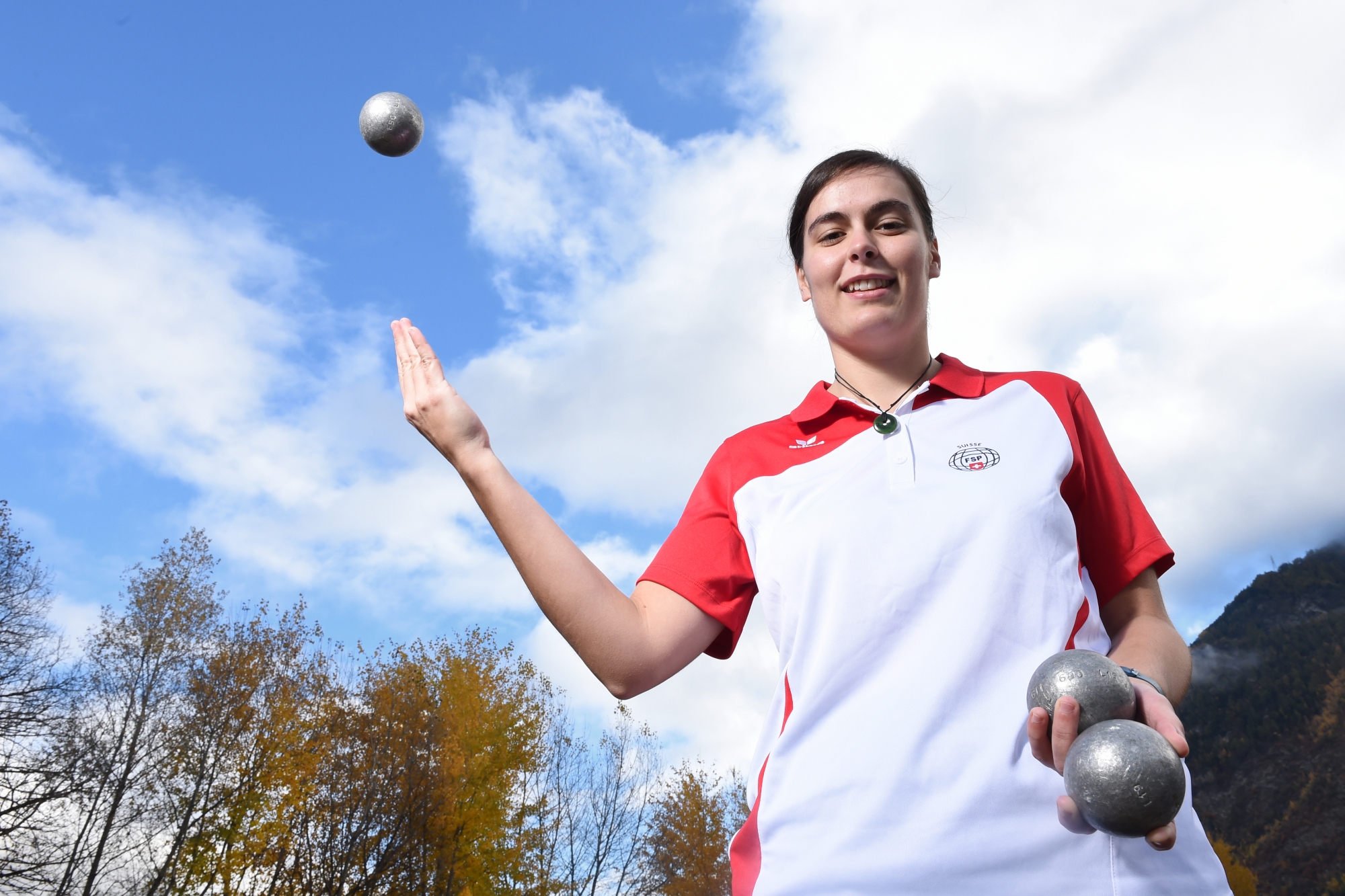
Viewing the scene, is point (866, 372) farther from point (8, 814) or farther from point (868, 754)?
point (8, 814)

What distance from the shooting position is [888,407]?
2535 millimetres

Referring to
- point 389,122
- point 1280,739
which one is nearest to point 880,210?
point 389,122

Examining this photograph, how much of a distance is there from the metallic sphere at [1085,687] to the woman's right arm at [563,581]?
3.00ft

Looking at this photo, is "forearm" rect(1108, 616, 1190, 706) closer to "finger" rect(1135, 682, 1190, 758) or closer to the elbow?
"finger" rect(1135, 682, 1190, 758)

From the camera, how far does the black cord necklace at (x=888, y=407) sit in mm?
2324

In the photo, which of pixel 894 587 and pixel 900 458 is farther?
pixel 900 458

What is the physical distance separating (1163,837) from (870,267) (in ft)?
5.01

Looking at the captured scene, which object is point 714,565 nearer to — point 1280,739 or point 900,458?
point 900,458

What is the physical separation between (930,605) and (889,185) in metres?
1.30

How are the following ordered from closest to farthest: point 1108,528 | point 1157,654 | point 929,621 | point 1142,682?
point 1142,682, point 929,621, point 1157,654, point 1108,528

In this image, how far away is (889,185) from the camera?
2637 mm

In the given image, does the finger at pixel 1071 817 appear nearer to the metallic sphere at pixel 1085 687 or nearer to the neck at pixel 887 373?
the metallic sphere at pixel 1085 687

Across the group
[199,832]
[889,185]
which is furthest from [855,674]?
[199,832]

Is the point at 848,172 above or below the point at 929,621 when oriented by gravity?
above
